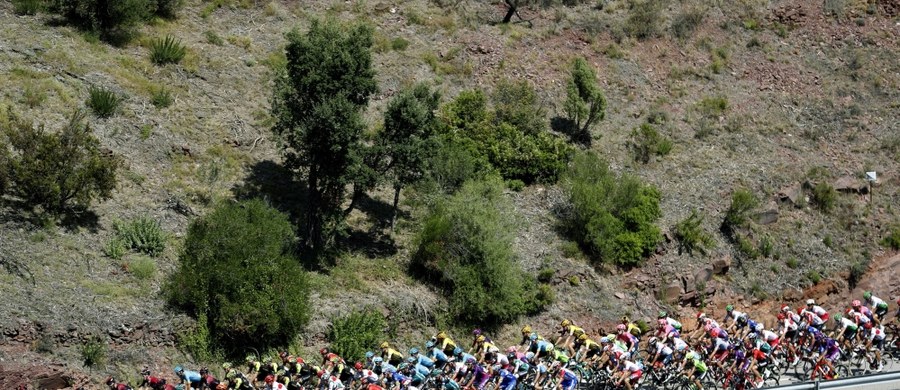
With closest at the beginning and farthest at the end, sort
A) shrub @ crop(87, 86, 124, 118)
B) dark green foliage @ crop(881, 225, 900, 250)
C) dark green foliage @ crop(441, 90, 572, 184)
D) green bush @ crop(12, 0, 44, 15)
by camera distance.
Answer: shrub @ crop(87, 86, 124, 118) → dark green foliage @ crop(441, 90, 572, 184) → green bush @ crop(12, 0, 44, 15) → dark green foliage @ crop(881, 225, 900, 250)

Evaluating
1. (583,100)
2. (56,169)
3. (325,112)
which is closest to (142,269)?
(56,169)

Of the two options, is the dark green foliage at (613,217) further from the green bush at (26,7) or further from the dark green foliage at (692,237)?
the green bush at (26,7)

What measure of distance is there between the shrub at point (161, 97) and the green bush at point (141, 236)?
6844mm

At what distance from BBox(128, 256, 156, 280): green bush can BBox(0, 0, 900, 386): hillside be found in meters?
0.25

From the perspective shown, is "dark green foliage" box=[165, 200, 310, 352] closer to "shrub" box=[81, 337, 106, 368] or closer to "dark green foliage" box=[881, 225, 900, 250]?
"shrub" box=[81, 337, 106, 368]

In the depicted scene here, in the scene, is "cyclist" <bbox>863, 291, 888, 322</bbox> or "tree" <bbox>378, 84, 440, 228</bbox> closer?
→ "cyclist" <bbox>863, 291, 888, 322</bbox>

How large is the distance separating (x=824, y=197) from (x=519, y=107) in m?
12.2

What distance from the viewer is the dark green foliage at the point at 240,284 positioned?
2580 centimetres

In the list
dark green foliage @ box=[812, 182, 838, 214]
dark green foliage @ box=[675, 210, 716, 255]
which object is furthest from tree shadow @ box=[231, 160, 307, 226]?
dark green foliage @ box=[812, 182, 838, 214]

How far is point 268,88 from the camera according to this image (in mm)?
37781

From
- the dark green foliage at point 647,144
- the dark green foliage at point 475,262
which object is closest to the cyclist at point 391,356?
the dark green foliage at point 475,262

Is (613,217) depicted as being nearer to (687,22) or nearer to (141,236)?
(141,236)

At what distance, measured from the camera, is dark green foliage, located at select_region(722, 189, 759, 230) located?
36781mm

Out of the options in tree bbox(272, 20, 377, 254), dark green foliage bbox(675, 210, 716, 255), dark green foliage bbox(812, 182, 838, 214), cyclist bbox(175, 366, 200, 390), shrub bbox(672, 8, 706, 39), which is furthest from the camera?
shrub bbox(672, 8, 706, 39)
